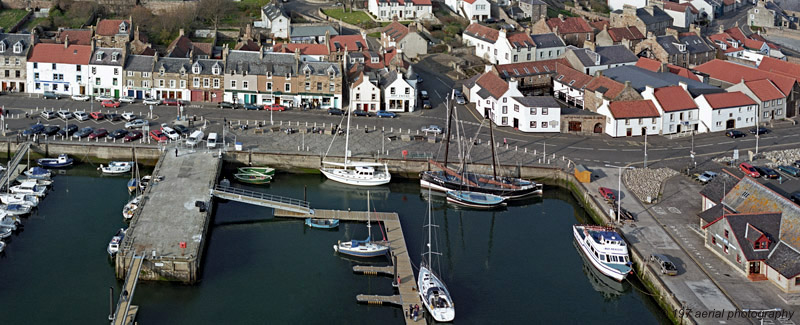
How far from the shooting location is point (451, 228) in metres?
71.8

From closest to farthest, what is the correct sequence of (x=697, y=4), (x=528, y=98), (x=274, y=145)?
(x=274, y=145) < (x=528, y=98) < (x=697, y=4)

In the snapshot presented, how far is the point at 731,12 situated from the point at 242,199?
83.4 metres

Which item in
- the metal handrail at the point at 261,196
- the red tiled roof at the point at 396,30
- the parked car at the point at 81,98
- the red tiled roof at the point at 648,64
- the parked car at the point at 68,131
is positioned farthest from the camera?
the red tiled roof at the point at 396,30

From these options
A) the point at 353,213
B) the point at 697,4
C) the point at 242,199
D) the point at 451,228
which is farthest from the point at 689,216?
the point at 697,4

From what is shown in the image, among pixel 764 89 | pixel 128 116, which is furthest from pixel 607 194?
pixel 128 116

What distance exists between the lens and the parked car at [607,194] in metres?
72.8

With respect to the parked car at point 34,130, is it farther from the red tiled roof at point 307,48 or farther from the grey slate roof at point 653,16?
the grey slate roof at point 653,16

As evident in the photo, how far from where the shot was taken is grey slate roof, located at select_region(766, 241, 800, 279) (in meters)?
58.9

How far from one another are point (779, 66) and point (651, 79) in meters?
15.0

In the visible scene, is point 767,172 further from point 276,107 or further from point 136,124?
point 136,124

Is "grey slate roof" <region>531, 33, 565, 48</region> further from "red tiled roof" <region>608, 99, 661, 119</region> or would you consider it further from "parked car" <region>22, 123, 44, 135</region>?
"parked car" <region>22, 123, 44, 135</region>

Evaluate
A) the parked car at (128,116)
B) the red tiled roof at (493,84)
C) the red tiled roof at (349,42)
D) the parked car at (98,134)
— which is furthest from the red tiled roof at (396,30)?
the parked car at (98,134)

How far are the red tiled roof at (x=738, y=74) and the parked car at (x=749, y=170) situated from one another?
17.2 metres

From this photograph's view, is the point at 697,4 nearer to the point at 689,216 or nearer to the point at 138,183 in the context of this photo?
the point at 689,216
